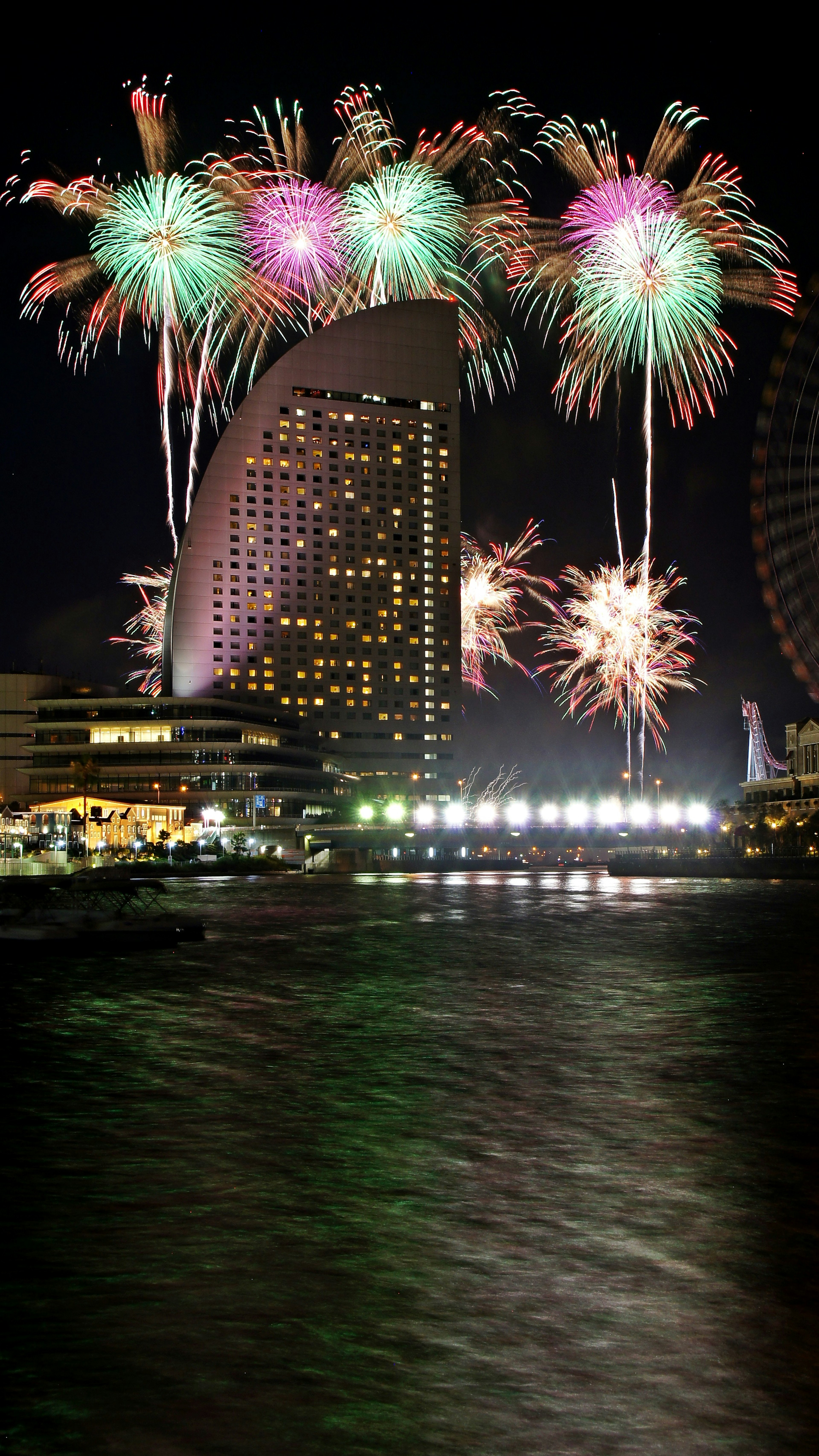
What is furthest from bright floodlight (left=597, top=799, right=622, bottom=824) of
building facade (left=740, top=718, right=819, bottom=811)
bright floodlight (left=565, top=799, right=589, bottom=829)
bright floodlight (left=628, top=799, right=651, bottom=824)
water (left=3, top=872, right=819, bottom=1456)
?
water (left=3, top=872, right=819, bottom=1456)

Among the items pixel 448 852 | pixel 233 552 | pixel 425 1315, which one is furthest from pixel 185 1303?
pixel 233 552

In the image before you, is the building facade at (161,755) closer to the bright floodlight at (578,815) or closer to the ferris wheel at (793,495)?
the bright floodlight at (578,815)

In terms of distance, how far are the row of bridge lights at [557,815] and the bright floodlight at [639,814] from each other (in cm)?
16

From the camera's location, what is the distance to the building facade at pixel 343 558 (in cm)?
17525

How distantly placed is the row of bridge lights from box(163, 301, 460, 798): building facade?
894 centimetres

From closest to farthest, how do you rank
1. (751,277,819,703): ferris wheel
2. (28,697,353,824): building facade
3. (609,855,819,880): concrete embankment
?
(751,277,819,703): ferris wheel, (609,855,819,880): concrete embankment, (28,697,353,824): building facade

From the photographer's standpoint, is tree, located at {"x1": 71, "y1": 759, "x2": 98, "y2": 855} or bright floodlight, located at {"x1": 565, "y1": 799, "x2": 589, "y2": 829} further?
bright floodlight, located at {"x1": 565, "y1": 799, "x2": 589, "y2": 829}

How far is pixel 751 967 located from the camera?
33.9 meters

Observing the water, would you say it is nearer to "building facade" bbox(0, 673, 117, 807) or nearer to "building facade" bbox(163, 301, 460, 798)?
"building facade" bbox(0, 673, 117, 807)

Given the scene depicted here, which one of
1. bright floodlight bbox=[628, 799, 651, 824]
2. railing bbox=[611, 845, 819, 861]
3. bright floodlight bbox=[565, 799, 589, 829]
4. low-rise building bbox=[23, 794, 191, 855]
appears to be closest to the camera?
railing bbox=[611, 845, 819, 861]

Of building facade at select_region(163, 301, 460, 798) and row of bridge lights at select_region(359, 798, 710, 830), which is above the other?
building facade at select_region(163, 301, 460, 798)

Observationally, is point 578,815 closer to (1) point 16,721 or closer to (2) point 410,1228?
(1) point 16,721

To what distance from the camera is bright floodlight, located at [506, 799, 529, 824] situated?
519ft

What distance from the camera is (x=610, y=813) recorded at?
157m
